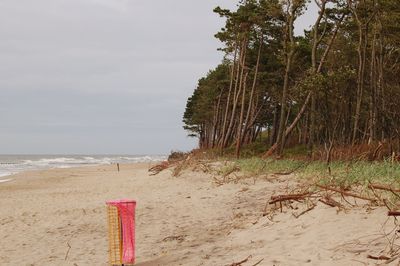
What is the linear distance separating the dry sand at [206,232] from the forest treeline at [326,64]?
654 cm

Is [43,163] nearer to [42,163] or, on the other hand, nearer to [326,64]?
[42,163]

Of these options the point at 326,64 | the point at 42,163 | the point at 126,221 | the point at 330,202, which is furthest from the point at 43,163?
the point at 330,202

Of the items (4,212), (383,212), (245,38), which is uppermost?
(245,38)

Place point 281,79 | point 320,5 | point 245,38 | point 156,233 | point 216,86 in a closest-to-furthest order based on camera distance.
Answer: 1. point 156,233
2. point 320,5
3. point 245,38
4. point 281,79
5. point 216,86

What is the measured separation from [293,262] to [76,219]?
7.06 metres

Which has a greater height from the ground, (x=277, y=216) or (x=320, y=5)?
(x=320, y=5)

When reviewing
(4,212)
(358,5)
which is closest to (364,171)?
(4,212)

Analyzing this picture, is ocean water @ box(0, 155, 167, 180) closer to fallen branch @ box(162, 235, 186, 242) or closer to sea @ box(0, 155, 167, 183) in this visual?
sea @ box(0, 155, 167, 183)

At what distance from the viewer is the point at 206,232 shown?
326 inches

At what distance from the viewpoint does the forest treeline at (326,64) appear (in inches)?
745

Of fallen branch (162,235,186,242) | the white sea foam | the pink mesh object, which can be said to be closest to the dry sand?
fallen branch (162,235,186,242)

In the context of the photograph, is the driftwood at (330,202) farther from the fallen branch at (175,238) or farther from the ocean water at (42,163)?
the ocean water at (42,163)

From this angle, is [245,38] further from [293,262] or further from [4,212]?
[293,262]

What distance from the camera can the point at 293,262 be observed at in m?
5.19
